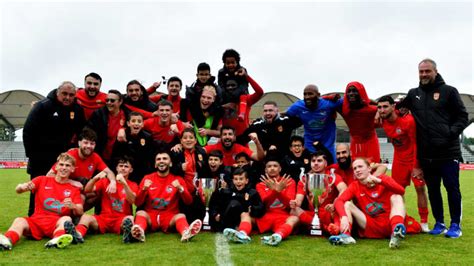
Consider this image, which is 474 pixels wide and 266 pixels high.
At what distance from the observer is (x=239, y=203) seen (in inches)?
196

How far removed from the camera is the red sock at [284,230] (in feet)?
14.8

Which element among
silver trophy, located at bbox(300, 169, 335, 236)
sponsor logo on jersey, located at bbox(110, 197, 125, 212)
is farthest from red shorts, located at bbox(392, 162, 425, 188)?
sponsor logo on jersey, located at bbox(110, 197, 125, 212)

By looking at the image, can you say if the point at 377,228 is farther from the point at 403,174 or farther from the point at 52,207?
the point at 52,207

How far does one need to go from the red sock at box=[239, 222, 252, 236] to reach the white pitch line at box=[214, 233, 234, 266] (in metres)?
0.24

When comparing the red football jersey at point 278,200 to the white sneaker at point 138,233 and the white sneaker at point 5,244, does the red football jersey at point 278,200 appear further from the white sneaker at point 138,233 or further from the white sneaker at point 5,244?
the white sneaker at point 5,244

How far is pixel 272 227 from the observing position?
4.99 meters

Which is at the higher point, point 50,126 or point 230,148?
point 50,126

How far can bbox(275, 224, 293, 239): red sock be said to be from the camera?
4.50m

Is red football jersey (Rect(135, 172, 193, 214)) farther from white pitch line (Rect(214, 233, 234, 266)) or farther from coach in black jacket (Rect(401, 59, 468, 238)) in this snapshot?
coach in black jacket (Rect(401, 59, 468, 238))

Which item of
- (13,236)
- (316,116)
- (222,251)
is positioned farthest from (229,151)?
(13,236)

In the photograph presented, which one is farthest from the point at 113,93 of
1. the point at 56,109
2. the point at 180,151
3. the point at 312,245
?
Result: the point at 312,245

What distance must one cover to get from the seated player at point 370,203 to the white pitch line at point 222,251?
4.22ft

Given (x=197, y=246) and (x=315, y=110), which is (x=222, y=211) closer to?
(x=197, y=246)

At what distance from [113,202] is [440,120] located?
13.7 ft
